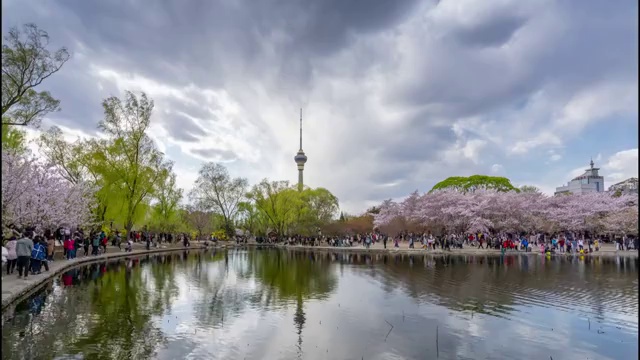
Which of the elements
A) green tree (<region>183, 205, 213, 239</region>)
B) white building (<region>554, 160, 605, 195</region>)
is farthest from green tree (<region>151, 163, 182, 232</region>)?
white building (<region>554, 160, 605, 195</region>)

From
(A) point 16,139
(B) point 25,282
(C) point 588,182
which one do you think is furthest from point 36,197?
(C) point 588,182

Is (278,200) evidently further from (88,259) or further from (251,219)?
(88,259)

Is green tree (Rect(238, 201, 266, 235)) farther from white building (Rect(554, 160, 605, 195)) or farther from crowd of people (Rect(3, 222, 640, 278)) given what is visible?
white building (Rect(554, 160, 605, 195))

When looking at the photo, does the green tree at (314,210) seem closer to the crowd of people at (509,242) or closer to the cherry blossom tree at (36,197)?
the crowd of people at (509,242)

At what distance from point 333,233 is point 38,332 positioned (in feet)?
193

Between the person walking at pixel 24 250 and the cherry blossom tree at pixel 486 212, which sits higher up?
the cherry blossom tree at pixel 486 212

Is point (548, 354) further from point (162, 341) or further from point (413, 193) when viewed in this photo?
point (413, 193)

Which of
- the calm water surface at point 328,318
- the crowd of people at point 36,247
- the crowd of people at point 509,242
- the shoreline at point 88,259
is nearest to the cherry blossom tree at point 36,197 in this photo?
the crowd of people at point 36,247

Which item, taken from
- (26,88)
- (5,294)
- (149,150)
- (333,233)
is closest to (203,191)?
(333,233)

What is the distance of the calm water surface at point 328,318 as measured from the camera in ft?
31.2

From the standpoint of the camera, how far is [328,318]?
12.7 metres

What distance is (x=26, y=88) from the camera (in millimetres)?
23375

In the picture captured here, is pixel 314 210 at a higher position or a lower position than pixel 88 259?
higher

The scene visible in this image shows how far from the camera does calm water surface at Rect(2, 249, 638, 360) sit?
9.52 metres
